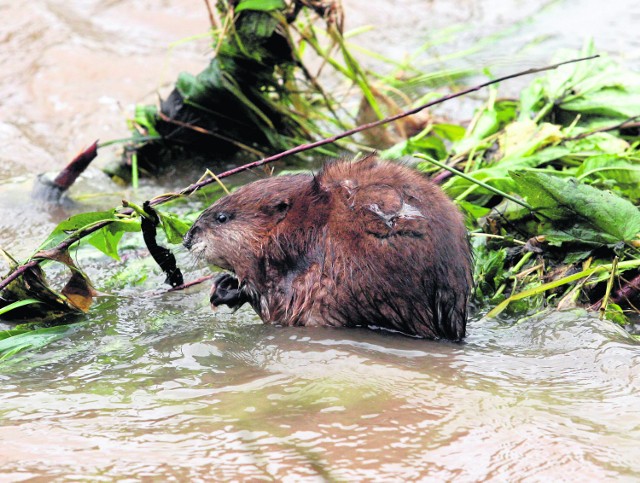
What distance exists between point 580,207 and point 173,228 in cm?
197

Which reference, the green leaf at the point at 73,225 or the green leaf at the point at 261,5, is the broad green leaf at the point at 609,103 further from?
the green leaf at the point at 73,225

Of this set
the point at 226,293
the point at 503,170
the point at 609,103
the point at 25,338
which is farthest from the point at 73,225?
the point at 609,103

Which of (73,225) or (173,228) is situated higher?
(73,225)

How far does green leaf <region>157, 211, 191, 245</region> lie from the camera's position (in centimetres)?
437

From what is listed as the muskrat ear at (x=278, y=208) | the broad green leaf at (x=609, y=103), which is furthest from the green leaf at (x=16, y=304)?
the broad green leaf at (x=609, y=103)

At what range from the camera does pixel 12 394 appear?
3.25 metres

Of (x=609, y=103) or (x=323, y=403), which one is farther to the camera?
(x=609, y=103)

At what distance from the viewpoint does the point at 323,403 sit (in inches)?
120

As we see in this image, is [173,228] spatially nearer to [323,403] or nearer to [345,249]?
[345,249]

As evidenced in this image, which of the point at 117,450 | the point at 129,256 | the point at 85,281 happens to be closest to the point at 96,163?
the point at 129,256

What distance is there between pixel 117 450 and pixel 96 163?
448 centimetres

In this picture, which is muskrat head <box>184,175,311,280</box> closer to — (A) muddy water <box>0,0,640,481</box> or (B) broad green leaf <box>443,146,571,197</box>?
(A) muddy water <box>0,0,640,481</box>

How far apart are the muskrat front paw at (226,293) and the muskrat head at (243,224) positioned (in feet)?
0.19

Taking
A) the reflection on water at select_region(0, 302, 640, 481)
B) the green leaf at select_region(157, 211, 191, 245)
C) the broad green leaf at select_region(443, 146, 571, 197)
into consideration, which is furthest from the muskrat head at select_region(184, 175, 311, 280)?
the broad green leaf at select_region(443, 146, 571, 197)
